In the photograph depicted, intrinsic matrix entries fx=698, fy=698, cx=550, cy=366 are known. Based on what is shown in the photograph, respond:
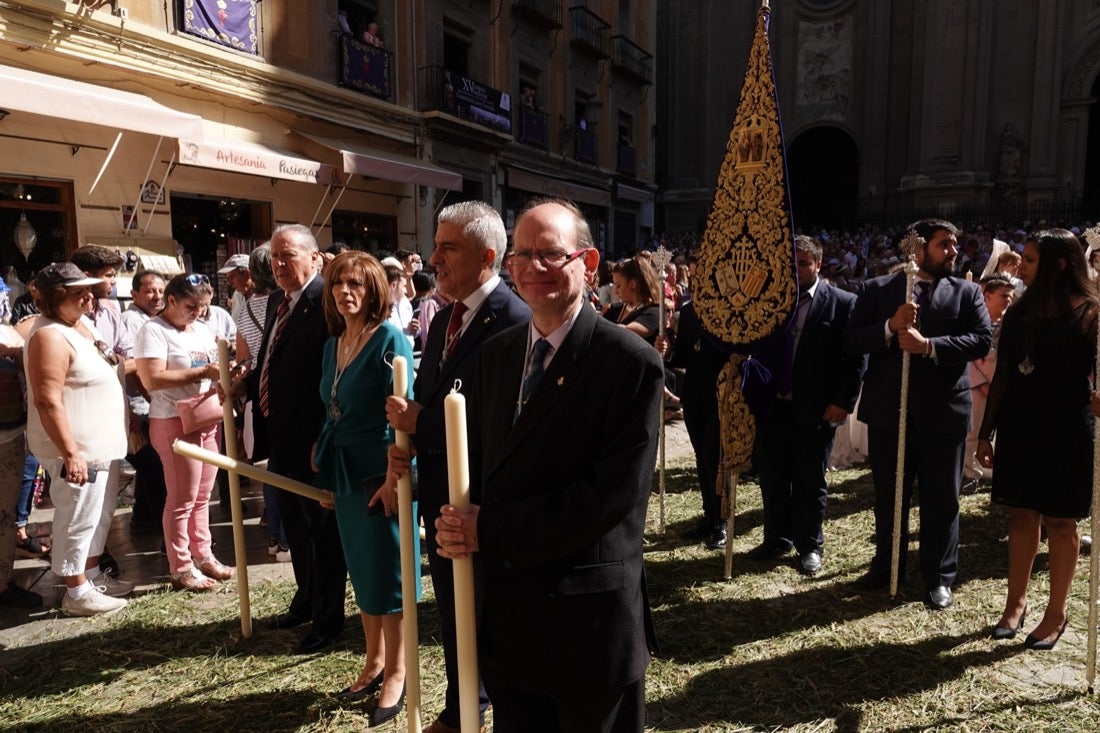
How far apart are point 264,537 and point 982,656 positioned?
186 inches

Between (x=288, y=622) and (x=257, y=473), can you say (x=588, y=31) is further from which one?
(x=257, y=473)

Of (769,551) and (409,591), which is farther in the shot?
(769,551)

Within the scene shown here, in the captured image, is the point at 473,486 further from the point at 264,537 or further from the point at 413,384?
the point at 264,537

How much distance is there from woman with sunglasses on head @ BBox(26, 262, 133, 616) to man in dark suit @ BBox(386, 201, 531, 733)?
2.40 m

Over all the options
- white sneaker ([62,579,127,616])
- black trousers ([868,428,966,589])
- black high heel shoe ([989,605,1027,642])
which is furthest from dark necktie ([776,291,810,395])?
white sneaker ([62,579,127,616])

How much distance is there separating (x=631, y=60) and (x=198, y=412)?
21.7 meters

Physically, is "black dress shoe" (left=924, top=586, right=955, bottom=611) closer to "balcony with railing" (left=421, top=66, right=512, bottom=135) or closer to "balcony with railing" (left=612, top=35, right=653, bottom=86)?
"balcony with railing" (left=421, top=66, right=512, bottom=135)

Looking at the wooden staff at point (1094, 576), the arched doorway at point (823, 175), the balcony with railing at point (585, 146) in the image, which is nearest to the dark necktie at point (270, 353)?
the wooden staff at point (1094, 576)

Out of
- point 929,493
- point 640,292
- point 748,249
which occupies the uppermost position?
point 748,249

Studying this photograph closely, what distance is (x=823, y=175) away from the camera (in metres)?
28.2

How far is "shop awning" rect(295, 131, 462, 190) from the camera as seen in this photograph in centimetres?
1226

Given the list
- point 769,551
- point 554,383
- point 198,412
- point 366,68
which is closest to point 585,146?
point 366,68

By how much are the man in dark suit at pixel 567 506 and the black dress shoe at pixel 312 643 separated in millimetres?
2048

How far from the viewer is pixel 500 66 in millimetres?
17594
